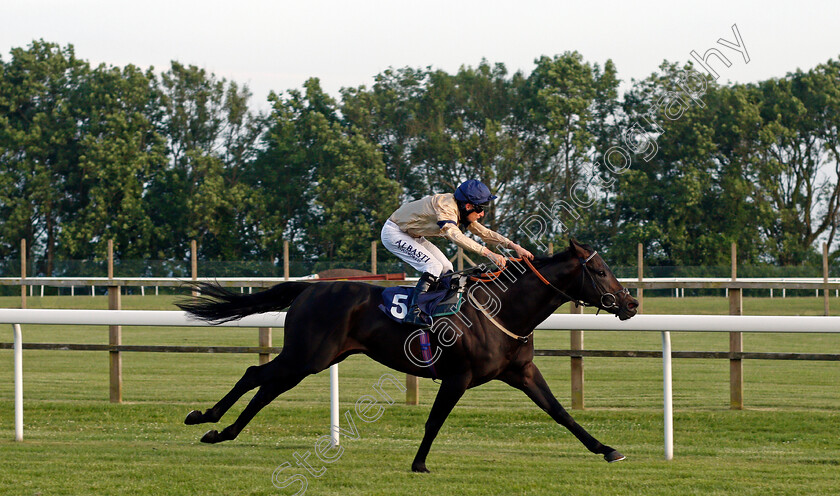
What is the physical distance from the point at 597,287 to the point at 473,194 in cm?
84

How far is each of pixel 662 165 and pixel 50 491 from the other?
1047 inches

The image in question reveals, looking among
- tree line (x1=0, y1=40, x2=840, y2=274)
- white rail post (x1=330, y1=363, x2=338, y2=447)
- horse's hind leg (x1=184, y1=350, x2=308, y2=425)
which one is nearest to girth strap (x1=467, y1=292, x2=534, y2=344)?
horse's hind leg (x1=184, y1=350, x2=308, y2=425)

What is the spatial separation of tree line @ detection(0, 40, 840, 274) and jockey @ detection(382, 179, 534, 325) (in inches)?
710

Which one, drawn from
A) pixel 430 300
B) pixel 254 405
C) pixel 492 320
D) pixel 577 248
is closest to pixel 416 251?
pixel 430 300

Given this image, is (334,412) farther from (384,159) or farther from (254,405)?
(384,159)

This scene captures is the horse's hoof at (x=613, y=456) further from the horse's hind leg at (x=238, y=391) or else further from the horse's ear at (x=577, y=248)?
the horse's hind leg at (x=238, y=391)

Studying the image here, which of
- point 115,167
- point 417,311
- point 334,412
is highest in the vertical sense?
point 115,167

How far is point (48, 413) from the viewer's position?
7750 millimetres

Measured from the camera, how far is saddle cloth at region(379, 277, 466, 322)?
524 cm

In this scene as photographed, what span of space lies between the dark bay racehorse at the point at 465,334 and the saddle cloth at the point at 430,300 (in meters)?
0.05

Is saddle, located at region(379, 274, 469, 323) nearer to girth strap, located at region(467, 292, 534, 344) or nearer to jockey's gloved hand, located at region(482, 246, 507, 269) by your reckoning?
girth strap, located at region(467, 292, 534, 344)

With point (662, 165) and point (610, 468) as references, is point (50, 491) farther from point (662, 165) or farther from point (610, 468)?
point (662, 165)

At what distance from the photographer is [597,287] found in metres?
5.27

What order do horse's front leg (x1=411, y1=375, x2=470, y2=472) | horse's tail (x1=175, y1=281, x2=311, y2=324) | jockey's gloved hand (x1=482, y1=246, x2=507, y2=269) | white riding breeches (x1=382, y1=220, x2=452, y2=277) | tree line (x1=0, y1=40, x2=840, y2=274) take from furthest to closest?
1. tree line (x1=0, y1=40, x2=840, y2=274)
2. horse's tail (x1=175, y1=281, x2=311, y2=324)
3. white riding breeches (x1=382, y1=220, x2=452, y2=277)
4. jockey's gloved hand (x1=482, y1=246, x2=507, y2=269)
5. horse's front leg (x1=411, y1=375, x2=470, y2=472)
